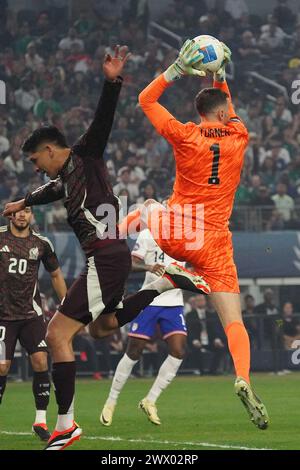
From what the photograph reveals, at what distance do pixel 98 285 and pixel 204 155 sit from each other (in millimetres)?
1579

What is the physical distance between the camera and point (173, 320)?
14820 millimetres

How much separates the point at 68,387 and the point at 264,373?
14602 millimetres

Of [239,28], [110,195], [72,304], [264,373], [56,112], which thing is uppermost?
[239,28]

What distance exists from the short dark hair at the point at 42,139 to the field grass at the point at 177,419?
2567 mm

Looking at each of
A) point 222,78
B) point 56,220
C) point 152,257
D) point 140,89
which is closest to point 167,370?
point 152,257

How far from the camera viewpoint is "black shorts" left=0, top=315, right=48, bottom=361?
40.7 ft

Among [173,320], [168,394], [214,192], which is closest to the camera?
[214,192]

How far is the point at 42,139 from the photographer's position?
9.90 metres

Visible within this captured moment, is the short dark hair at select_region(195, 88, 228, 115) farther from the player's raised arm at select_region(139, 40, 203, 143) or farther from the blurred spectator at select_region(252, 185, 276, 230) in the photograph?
the blurred spectator at select_region(252, 185, 276, 230)

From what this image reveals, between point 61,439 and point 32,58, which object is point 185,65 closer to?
point 61,439

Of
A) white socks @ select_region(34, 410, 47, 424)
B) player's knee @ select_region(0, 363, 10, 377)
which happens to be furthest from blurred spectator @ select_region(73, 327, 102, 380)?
player's knee @ select_region(0, 363, 10, 377)

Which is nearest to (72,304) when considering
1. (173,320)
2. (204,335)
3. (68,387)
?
(68,387)

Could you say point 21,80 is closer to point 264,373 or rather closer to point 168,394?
point 264,373

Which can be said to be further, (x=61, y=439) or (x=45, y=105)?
(x=45, y=105)
